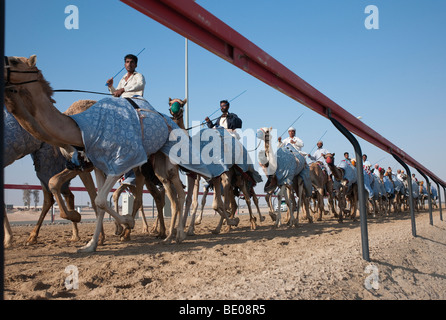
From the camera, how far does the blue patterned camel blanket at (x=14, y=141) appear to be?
5.53m

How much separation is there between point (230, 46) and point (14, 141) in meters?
4.36

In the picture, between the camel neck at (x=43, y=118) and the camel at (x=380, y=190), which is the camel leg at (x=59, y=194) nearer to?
the camel neck at (x=43, y=118)

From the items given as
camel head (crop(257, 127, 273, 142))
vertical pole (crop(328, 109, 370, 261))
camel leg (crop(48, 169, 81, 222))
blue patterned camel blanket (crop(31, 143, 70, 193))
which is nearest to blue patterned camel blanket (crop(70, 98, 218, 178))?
camel leg (crop(48, 169, 81, 222))

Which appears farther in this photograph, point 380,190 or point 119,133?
point 380,190

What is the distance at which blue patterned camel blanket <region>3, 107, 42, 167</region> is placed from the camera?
18.1 feet

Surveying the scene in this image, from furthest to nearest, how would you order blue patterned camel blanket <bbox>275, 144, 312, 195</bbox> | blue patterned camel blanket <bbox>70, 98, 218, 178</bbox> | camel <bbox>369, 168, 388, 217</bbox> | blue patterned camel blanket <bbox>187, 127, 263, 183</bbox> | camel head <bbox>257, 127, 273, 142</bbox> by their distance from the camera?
camel <bbox>369, 168, 388, 217</bbox>, blue patterned camel blanket <bbox>275, 144, 312, 195</bbox>, camel head <bbox>257, 127, 273, 142</bbox>, blue patterned camel blanket <bbox>187, 127, 263, 183</bbox>, blue patterned camel blanket <bbox>70, 98, 218, 178</bbox>

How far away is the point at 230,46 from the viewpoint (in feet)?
8.96

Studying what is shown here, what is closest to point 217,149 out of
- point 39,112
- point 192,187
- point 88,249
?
point 192,187

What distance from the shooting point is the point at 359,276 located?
3.29 m

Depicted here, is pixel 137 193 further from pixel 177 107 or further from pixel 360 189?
pixel 360 189

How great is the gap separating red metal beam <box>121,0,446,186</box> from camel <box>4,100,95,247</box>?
154 inches

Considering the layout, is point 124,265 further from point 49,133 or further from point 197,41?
point 197,41

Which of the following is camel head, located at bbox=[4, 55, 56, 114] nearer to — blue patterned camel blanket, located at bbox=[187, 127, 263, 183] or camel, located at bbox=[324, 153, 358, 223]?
blue patterned camel blanket, located at bbox=[187, 127, 263, 183]
